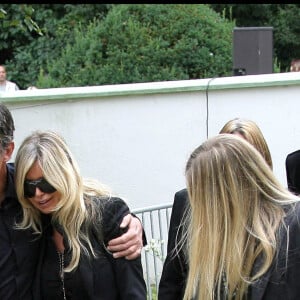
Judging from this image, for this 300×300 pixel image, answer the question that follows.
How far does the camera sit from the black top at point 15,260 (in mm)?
2602

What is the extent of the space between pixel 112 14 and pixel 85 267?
21.3 ft

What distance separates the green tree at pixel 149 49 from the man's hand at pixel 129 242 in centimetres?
556

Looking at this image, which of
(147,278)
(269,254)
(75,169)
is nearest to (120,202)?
(75,169)

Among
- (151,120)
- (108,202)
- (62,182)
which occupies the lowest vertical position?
(151,120)

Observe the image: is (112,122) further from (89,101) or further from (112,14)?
(112,14)

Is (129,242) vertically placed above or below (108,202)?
below

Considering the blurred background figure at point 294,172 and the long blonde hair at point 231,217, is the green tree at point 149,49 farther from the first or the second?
the long blonde hair at point 231,217

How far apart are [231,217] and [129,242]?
0.61m

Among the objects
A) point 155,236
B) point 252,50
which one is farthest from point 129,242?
point 252,50

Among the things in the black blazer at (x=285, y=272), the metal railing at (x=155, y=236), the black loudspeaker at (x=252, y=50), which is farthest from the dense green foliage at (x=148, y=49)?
the black blazer at (x=285, y=272)

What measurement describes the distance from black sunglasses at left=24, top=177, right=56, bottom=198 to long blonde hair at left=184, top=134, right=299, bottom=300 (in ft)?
2.02

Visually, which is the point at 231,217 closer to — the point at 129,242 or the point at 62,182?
the point at 129,242

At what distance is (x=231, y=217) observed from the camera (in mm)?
2158

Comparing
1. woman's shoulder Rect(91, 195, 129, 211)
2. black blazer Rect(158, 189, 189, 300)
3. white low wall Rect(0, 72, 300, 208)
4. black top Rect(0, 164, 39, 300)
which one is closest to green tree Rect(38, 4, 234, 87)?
white low wall Rect(0, 72, 300, 208)
